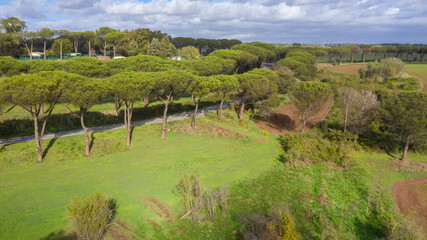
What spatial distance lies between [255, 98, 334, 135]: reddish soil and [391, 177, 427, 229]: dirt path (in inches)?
638

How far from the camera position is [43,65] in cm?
3491

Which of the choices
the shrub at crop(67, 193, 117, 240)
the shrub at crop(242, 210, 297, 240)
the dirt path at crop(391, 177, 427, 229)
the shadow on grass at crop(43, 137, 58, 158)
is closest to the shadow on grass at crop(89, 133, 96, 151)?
the shadow on grass at crop(43, 137, 58, 158)

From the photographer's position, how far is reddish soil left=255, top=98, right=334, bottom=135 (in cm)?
3903

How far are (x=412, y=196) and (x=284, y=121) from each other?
22.3 meters

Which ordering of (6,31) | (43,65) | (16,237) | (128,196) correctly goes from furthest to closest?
(6,31), (43,65), (128,196), (16,237)

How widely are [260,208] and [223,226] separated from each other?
372 centimetres

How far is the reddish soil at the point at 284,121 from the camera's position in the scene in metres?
39.0

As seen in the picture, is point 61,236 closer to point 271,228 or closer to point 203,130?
point 271,228

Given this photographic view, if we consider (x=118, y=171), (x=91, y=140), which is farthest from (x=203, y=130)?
(x=118, y=171)

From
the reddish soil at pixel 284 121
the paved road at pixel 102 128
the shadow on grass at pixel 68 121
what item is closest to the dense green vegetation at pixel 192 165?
the shadow on grass at pixel 68 121

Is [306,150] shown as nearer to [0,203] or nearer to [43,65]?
[0,203]

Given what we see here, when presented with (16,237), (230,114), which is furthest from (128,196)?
(230,114)

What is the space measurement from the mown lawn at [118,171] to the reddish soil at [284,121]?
28.2ft

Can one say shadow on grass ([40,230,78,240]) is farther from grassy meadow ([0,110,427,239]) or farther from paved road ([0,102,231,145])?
paved road ([0,102,231,145])
